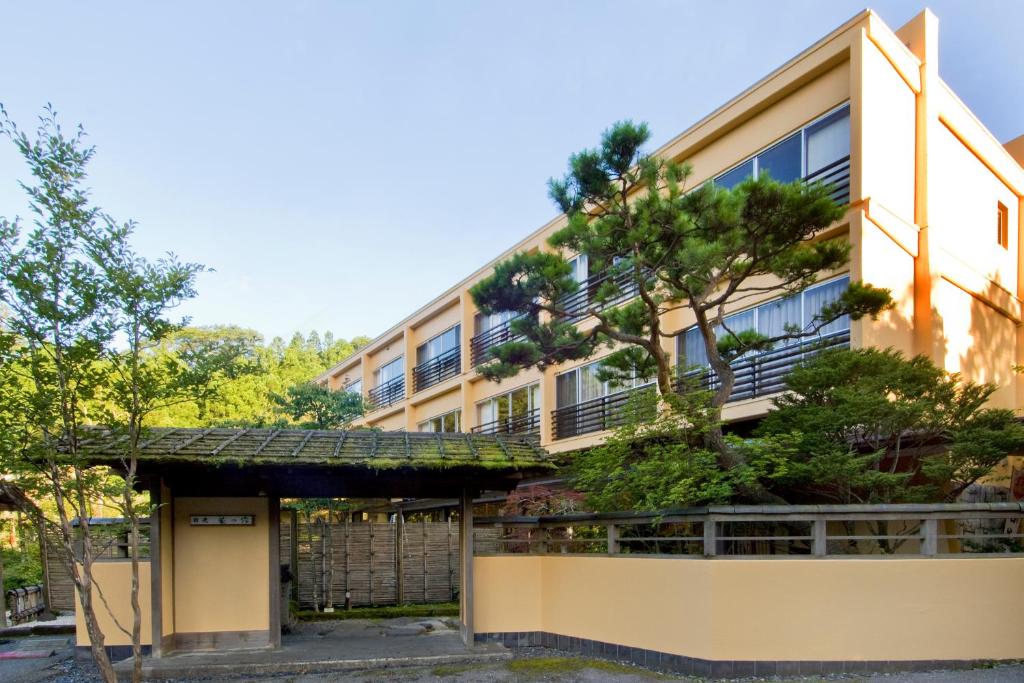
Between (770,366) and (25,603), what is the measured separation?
14.3 m

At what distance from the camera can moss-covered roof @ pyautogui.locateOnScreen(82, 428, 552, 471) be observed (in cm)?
997

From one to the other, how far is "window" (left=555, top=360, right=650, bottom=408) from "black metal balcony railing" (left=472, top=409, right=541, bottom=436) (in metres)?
1.18

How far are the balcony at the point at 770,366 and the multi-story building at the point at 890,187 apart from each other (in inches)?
1.3

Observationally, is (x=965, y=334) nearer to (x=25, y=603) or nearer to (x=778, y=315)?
(x=778, y=315)

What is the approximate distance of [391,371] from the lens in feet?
112

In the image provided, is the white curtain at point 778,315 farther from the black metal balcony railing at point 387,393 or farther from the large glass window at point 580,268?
the black metal balcony railing at point 387,393

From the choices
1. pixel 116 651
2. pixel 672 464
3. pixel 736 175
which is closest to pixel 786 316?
pixel 736 175

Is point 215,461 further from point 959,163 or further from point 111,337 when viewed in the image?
point 959,163

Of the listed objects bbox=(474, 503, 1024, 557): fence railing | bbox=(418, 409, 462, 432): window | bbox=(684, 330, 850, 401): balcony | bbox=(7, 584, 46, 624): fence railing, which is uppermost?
bbox=(684, 330, 850, 401): balcony

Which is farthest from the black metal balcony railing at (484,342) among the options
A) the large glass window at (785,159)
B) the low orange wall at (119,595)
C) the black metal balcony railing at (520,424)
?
the low orange wall at (119,595)

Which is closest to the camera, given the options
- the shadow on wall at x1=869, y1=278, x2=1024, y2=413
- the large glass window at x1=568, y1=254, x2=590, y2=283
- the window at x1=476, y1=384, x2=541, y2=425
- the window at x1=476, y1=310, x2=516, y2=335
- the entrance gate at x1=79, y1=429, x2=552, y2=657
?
the entrance gate at x1=79, y1=429, x2=552, y2=657

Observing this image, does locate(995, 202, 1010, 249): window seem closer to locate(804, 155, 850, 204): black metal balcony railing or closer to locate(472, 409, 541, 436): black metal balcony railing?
locate(804, 155, 850, 204): black metal balcony railing

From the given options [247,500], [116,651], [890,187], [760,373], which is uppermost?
[890,187]

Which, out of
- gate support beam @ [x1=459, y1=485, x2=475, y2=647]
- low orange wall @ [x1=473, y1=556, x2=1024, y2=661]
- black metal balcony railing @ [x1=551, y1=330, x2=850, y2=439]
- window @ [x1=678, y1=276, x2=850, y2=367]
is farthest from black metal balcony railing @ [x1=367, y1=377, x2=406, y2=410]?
low orange wall @ [x1=473, y1=556, x2=1024, y2=661]
